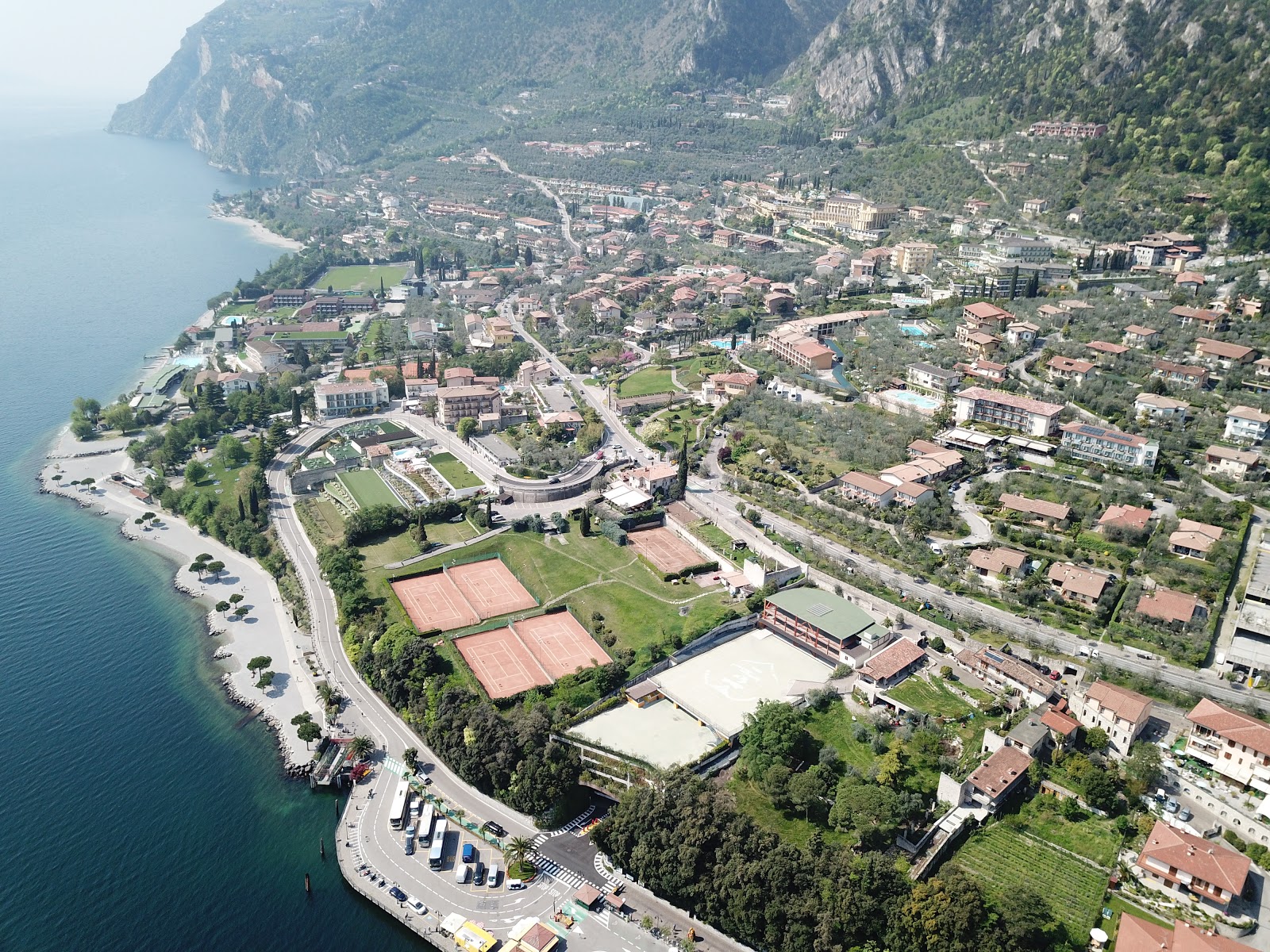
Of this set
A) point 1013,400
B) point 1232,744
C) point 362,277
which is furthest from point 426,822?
point 362,277

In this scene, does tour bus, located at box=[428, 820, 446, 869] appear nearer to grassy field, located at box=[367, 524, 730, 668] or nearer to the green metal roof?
grassy field, located at box=[367, 524, 730, 668]

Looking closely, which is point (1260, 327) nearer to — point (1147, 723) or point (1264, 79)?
point (1264, 79)

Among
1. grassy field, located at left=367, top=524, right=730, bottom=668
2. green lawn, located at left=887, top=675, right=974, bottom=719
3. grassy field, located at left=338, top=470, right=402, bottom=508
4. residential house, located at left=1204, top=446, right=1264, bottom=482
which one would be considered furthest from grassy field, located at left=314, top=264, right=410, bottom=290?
residential house, located at left=1204, top=446, right=1264, bottom=482

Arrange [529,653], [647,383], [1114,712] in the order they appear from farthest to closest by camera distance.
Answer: [647,383], [529,653], [1114,712]

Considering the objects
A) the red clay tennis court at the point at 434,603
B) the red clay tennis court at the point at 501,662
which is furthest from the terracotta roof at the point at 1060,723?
the red clay tennis court at the point at 434,603

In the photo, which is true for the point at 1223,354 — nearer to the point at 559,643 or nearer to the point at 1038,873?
the point at 1038,873

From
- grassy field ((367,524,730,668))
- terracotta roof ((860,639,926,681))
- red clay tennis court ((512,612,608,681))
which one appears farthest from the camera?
grassy field ((367,524,730,668))

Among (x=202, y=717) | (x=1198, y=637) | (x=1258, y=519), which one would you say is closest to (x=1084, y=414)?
(x=1258, y=519)
